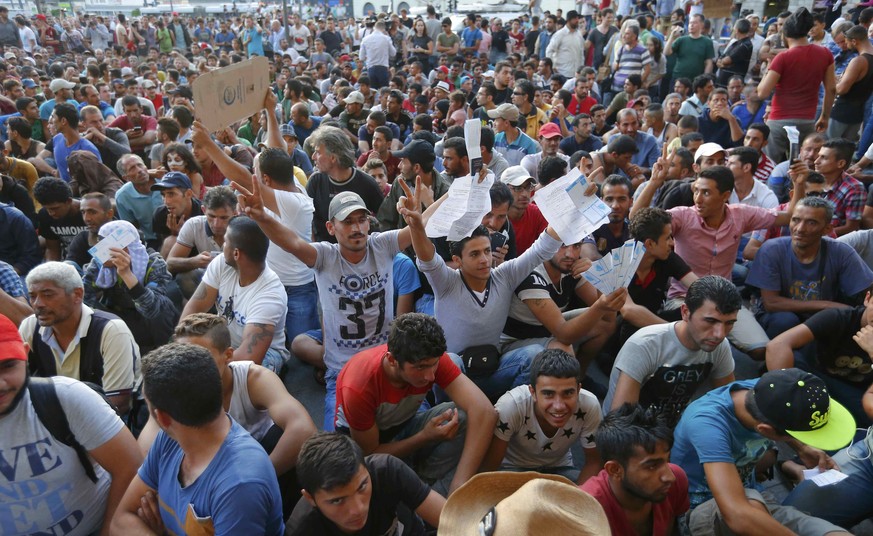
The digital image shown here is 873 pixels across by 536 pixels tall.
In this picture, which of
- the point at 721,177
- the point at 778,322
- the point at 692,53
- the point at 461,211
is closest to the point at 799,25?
the point at 721,177

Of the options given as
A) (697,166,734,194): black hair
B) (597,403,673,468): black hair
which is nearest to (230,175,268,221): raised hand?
(597,403,673,468): black hair

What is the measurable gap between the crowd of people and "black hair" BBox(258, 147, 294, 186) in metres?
0.03

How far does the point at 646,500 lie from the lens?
2.50 metres

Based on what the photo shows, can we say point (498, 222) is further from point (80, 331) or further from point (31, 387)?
point (31, 387)

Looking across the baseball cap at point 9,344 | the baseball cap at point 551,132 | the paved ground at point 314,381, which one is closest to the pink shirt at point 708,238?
the paved ground at point 314,381

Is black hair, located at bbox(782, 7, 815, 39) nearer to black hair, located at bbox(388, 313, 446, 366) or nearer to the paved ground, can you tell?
the paved ground

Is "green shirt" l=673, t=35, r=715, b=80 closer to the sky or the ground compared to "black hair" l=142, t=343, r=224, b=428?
closer to the ground

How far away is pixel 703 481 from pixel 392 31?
51.5 ft

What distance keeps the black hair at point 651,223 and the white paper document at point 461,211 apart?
3.75 ft

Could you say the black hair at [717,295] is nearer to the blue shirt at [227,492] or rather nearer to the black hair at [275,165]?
the blue shirt at [227,492]

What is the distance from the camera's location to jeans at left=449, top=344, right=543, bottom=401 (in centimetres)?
378

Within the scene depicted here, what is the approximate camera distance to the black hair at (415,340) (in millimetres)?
2818

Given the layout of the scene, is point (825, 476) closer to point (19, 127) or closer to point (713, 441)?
point (713, 441)

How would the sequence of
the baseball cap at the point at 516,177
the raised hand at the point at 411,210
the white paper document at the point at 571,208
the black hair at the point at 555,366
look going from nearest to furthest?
the black hair at the point at 555,366
the raised hand at the point at 411,210
the white paper document at the point at 571,208
the baseball cap at the point at 516,177
